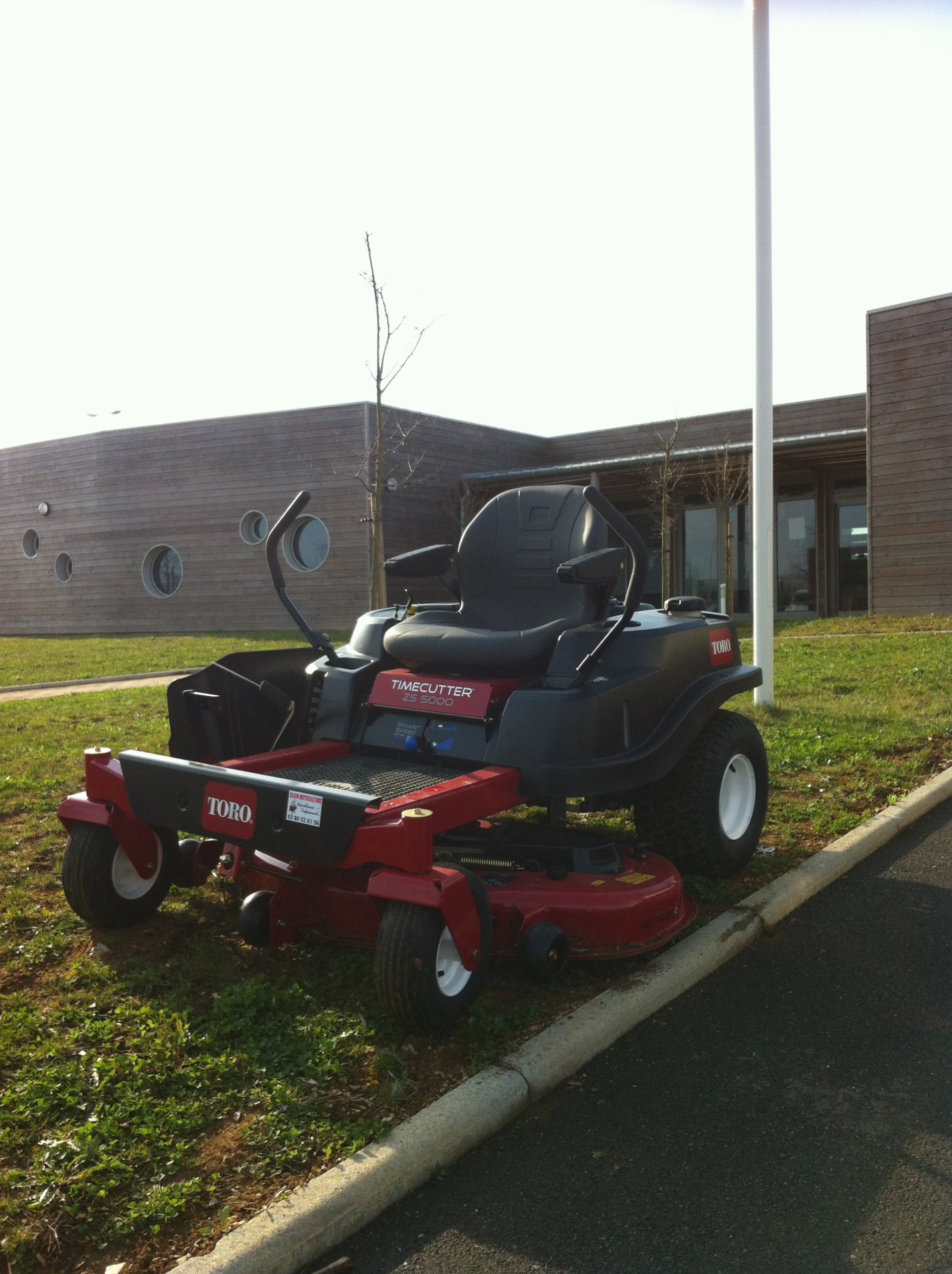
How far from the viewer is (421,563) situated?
4707mm

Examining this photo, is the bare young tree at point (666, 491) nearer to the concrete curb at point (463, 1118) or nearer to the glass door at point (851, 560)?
the glass door at point (851, 560)

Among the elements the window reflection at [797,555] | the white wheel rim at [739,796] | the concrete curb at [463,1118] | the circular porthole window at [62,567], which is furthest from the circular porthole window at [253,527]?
the concrete curb at [463,1118]

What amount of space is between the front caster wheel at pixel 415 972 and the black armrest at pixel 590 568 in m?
1.34

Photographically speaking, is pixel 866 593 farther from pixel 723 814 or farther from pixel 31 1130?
pixel 31 1130

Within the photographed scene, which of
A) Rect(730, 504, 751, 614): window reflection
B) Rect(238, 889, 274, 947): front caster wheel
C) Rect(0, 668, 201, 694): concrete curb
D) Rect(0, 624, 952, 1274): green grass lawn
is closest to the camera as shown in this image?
Rect(0, 624, 952, 1274): green grass lawn

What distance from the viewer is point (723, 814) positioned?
441 centimetres

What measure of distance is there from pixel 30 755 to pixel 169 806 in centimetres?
395

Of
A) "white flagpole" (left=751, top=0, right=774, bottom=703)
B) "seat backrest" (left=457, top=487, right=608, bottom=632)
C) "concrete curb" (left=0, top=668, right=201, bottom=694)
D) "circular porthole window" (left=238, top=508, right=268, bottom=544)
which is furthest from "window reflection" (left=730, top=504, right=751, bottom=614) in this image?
"seat backrest" (left=457, top=487, right=608, bottom=632)

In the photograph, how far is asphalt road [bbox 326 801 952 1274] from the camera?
6.98 ft

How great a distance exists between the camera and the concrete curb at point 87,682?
11.4 m

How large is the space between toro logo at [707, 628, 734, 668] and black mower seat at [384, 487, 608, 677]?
1.79 feet

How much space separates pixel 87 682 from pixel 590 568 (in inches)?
369

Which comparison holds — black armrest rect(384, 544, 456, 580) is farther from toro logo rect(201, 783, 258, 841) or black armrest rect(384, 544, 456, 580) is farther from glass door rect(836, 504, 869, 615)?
glass door rect(836, 504, 869, 615)

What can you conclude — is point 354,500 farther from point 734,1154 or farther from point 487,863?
point 734,1154
